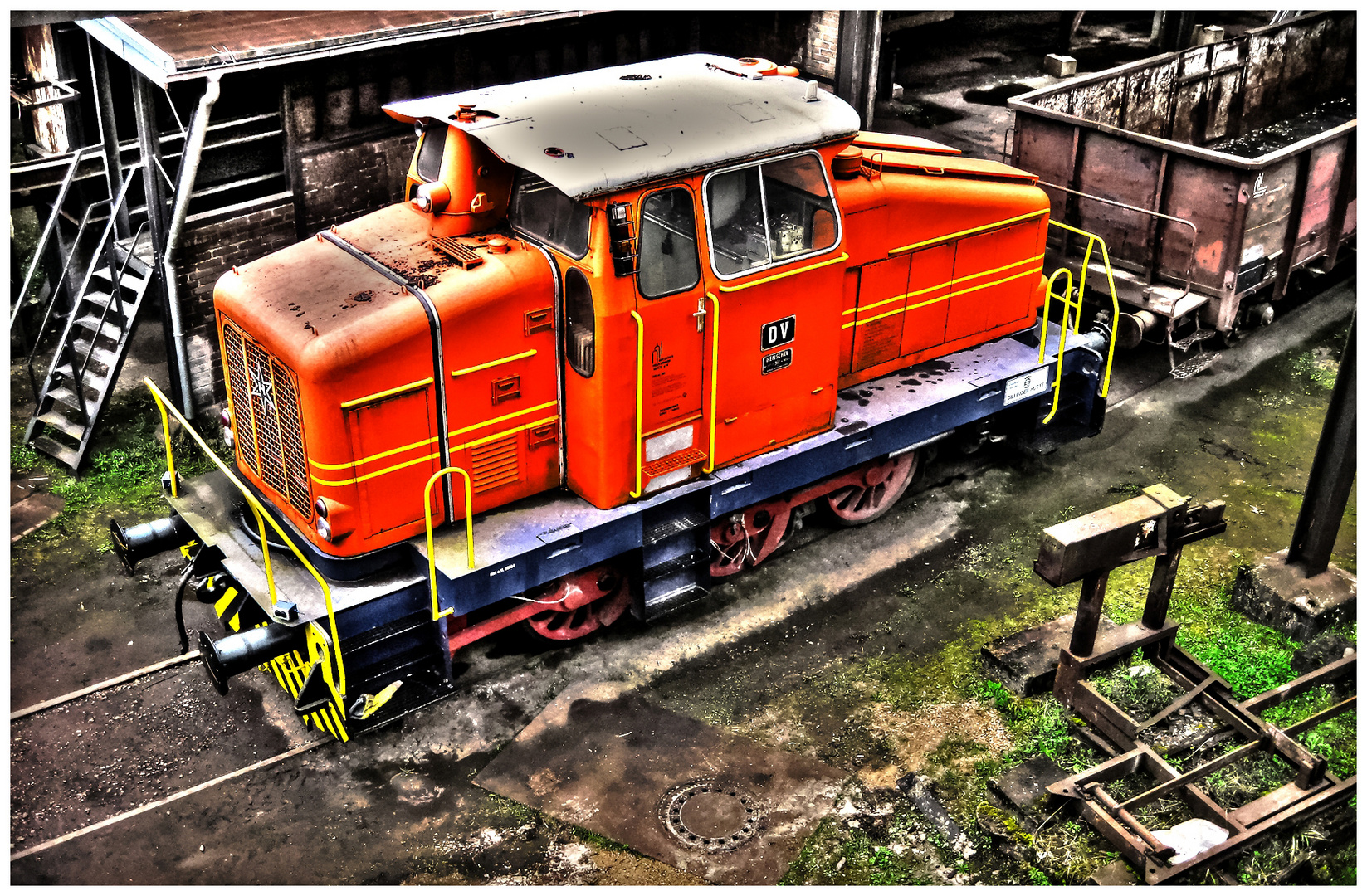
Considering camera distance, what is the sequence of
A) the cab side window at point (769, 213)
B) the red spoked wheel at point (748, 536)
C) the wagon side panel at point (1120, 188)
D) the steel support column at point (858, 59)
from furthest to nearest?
the steel support column at point (858, 59), the wagon side panel at point (1120, 188), the red spoked wheel at point (748, 536), the cab side window at point (769, 213)

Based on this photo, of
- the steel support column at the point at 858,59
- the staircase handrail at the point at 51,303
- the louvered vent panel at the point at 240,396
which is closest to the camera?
the louvered vent panel at the point at 240,396

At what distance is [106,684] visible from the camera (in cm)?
782

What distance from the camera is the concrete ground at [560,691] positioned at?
264 inches

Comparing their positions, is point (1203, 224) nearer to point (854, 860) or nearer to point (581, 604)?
point (581, 604)

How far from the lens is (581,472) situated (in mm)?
7695

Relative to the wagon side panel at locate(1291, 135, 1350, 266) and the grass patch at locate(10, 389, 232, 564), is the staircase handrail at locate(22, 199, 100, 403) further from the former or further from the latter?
the wagon side panel at locate(1291, 135, 1350, 266)

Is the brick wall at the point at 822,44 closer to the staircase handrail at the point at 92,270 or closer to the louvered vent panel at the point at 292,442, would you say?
the staircase handrail at the point at 92,270

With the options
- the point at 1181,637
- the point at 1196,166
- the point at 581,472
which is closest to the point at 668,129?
the point at 581,472

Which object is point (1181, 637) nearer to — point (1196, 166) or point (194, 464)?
point (1196, 166)

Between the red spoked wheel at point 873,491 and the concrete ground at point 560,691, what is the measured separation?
13 cm

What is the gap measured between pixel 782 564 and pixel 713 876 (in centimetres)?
287

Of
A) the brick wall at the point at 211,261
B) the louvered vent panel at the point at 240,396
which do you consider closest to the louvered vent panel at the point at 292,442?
the louvered vent panel at the point at 240,396

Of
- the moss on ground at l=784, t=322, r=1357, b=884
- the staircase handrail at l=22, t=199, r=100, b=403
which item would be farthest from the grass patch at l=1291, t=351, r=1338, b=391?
the staircase handrail at l=22, t=199, r=100, b=403

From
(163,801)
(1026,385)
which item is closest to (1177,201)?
(1026,385)
